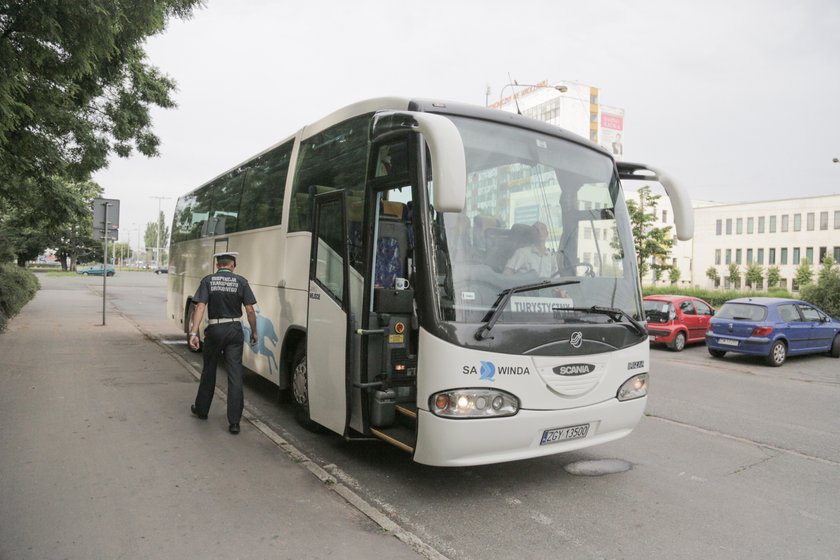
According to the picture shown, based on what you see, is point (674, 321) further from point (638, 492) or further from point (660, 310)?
point (638, 492)

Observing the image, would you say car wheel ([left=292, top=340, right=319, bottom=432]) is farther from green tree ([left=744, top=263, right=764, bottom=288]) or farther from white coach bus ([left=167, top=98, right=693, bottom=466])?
green tree ([left=744, top=263, right=764, bottom=288])

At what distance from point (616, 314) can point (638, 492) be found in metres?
1.50

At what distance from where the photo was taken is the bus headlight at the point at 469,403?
4246mm

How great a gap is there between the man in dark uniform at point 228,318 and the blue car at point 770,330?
39.3 feet

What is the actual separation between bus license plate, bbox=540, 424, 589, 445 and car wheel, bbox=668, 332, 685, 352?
12857 mm

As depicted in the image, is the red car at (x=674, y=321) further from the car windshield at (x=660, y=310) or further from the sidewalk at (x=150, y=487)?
the sidewalk at (x=150, y=487)

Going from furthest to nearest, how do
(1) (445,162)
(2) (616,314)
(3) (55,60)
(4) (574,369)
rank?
(3) (55,60) → (2) (616,314) → (4) (574,369) → (1) (445,162)

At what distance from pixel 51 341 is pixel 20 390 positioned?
17.7ft

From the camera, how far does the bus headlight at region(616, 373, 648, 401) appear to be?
5055 millimetres

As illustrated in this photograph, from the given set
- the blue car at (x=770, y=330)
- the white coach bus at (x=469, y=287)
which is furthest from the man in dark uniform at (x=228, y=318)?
the blue car at (x=770, y=330)

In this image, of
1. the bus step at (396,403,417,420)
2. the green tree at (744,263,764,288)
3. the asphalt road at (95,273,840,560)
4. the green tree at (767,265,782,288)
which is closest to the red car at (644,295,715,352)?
the asphalt road at (95,273,840,560)

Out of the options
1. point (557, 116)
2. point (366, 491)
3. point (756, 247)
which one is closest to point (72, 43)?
point (366, 491)

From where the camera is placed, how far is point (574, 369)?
465 cm

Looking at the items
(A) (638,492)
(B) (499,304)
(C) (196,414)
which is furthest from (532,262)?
(C) (196,414)
